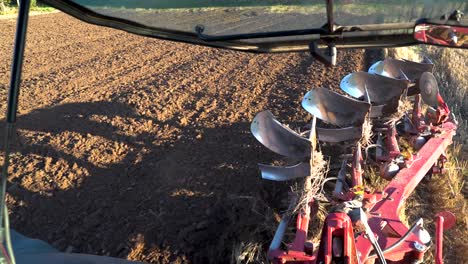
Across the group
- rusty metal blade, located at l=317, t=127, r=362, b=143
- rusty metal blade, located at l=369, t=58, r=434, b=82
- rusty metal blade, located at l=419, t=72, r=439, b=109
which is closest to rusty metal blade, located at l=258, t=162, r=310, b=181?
rusty metal blade, located at l=317, t=127, r=362, b=143

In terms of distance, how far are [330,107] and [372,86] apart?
0.69 meters

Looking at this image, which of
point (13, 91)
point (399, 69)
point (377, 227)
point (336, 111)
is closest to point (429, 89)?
point (399, 69)

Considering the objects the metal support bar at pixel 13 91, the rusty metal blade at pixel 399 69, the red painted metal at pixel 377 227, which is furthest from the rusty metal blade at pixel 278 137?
the metal support bar at pixel 13 91

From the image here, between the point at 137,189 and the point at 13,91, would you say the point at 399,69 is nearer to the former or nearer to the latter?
the point at 137,189

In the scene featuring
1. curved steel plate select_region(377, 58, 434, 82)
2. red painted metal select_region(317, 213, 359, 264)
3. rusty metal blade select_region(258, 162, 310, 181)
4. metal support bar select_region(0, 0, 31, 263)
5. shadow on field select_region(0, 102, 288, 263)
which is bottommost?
shadow on field select_region(0, 102, 288, 263)

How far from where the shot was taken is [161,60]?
866 cm

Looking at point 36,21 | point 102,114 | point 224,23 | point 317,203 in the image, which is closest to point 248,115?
point 102,114

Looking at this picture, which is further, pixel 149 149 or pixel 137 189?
pixel 149 149

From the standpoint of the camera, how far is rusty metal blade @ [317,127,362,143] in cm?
388

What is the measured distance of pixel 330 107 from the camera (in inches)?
165

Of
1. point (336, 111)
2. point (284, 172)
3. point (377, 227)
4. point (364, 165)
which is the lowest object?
point (364, 165)

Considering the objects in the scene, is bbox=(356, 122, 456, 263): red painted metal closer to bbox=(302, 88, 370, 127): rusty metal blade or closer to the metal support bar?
bbox=(302, 88, 370, 127): rusty metal blade

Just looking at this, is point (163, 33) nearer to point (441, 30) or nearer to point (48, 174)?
point (441, 30)

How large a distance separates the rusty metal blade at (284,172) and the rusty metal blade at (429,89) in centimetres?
182
